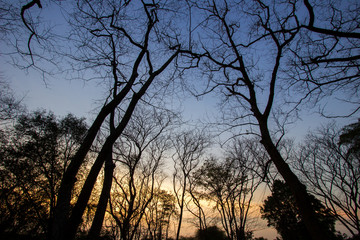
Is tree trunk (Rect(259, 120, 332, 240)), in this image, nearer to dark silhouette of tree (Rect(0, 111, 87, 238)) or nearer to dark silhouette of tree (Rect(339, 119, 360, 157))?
dark silhouette of tree (Rect(339, 119, 360, 157))

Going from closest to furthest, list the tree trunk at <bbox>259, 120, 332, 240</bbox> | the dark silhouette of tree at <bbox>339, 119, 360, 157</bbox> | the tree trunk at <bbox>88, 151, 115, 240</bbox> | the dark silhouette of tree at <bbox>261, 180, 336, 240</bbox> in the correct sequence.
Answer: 1. the tree trunk at <bbox>259, 120, 332, 240</bbox>
2. the tree trunk at <bbox>88, 151, 115, 240</bbox>
3. the dark silhouette of tree at <bbox>339, 119, 360, 157</bbox>
4. the dark silhouette of tree at <bbox>261, 180, 336, 240</bbox>

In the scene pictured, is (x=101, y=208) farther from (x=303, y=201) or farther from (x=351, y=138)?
(x=351, y=138)

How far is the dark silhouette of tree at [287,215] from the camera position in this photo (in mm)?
23141

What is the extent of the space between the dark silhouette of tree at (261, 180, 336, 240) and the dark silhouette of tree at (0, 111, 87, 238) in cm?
2630

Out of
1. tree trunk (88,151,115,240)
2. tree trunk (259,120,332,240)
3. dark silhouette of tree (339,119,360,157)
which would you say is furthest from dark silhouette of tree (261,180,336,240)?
tree trunk (88,151,115,240)

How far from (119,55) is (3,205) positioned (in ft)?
61.7

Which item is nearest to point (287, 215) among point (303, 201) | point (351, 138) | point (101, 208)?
point (351, 138)

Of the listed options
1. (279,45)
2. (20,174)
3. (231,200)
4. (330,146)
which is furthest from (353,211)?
(20,174)

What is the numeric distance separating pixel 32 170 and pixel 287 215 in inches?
1367

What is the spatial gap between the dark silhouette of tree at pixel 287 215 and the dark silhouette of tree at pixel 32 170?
26298mm

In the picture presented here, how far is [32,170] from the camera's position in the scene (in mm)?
14305

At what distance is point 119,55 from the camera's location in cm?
650

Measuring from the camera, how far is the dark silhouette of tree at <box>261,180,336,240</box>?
23141 mm

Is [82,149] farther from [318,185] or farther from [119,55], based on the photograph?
[318,185]
